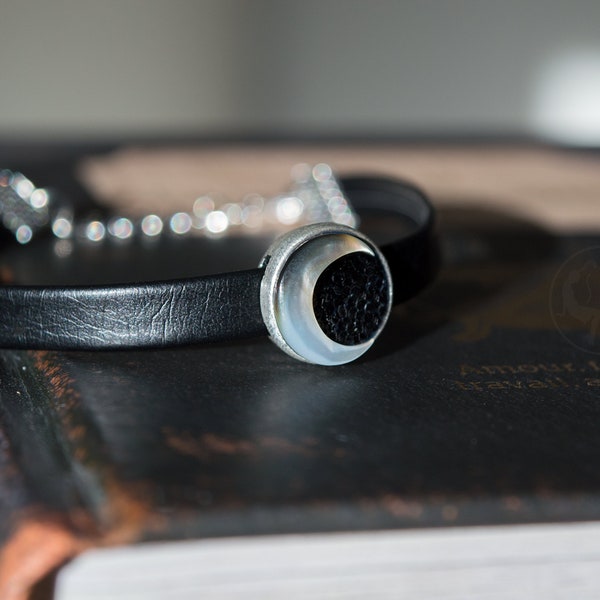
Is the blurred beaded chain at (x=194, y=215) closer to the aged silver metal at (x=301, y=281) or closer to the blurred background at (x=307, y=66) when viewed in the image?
the aged silver metal at (x=301, y=281)

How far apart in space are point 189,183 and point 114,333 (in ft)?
1.91

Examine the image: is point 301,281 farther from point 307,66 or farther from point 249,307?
point 307,66

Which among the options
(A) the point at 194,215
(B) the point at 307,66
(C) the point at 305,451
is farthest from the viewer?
(B) the point at 307,66

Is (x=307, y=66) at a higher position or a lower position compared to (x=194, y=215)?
higher

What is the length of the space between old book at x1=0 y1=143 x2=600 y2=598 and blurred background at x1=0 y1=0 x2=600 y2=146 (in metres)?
2.16

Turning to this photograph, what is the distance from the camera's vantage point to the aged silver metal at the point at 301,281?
15.9 inches

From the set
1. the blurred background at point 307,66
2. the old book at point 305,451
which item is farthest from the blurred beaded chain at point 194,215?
the blurred background at point 307,66

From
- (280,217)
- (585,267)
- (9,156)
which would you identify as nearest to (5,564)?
(585,267)

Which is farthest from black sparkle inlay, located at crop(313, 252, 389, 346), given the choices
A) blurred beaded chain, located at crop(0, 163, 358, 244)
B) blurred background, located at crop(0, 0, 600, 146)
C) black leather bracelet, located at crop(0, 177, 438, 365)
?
blurred background, located at crop(0, 0, 600, 146)

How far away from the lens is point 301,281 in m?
0.40

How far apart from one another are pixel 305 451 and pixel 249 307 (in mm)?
101

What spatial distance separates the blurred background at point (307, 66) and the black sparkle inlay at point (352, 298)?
218 cm

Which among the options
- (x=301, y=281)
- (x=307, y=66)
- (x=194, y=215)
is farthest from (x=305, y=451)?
(x=307, y=66)

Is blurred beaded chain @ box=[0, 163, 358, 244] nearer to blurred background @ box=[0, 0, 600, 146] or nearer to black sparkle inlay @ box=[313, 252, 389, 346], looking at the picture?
black sparkle inlay @ box=[313, 252, 389, 346]
